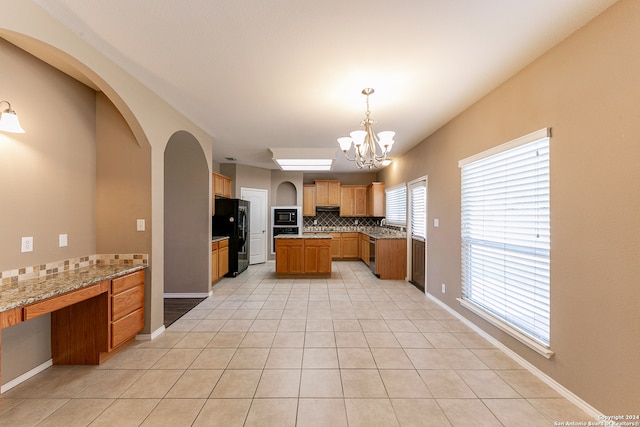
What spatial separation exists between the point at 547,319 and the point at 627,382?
579 mm

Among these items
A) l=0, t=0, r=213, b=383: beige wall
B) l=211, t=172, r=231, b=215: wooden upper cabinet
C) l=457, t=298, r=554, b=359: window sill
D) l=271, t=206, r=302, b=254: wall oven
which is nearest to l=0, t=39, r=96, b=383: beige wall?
l=0, t=0, r=213, b=383: beige wall

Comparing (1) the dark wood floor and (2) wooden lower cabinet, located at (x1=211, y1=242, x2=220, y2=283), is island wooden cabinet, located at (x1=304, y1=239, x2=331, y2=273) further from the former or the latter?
(1) the dark wood floor

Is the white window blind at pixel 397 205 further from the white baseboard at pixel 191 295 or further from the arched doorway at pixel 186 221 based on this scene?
the white baseboard at pixel 191 295

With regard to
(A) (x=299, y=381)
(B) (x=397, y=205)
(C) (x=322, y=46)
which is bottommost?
(A) (x=299, y=381)

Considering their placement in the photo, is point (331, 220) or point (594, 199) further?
point (331, 220)

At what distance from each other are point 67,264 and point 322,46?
3.04m

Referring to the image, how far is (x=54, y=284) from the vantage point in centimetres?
197

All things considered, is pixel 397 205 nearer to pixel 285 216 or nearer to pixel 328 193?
pixel 328 193

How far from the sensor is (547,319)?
2.10m

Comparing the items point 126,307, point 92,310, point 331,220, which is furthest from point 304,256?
point 92,310

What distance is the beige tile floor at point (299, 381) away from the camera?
1.74 m

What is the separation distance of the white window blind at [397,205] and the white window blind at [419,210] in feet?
1.35

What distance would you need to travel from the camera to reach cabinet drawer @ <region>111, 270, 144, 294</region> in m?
2.36

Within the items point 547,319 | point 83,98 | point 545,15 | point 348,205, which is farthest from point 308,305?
point 348,205
